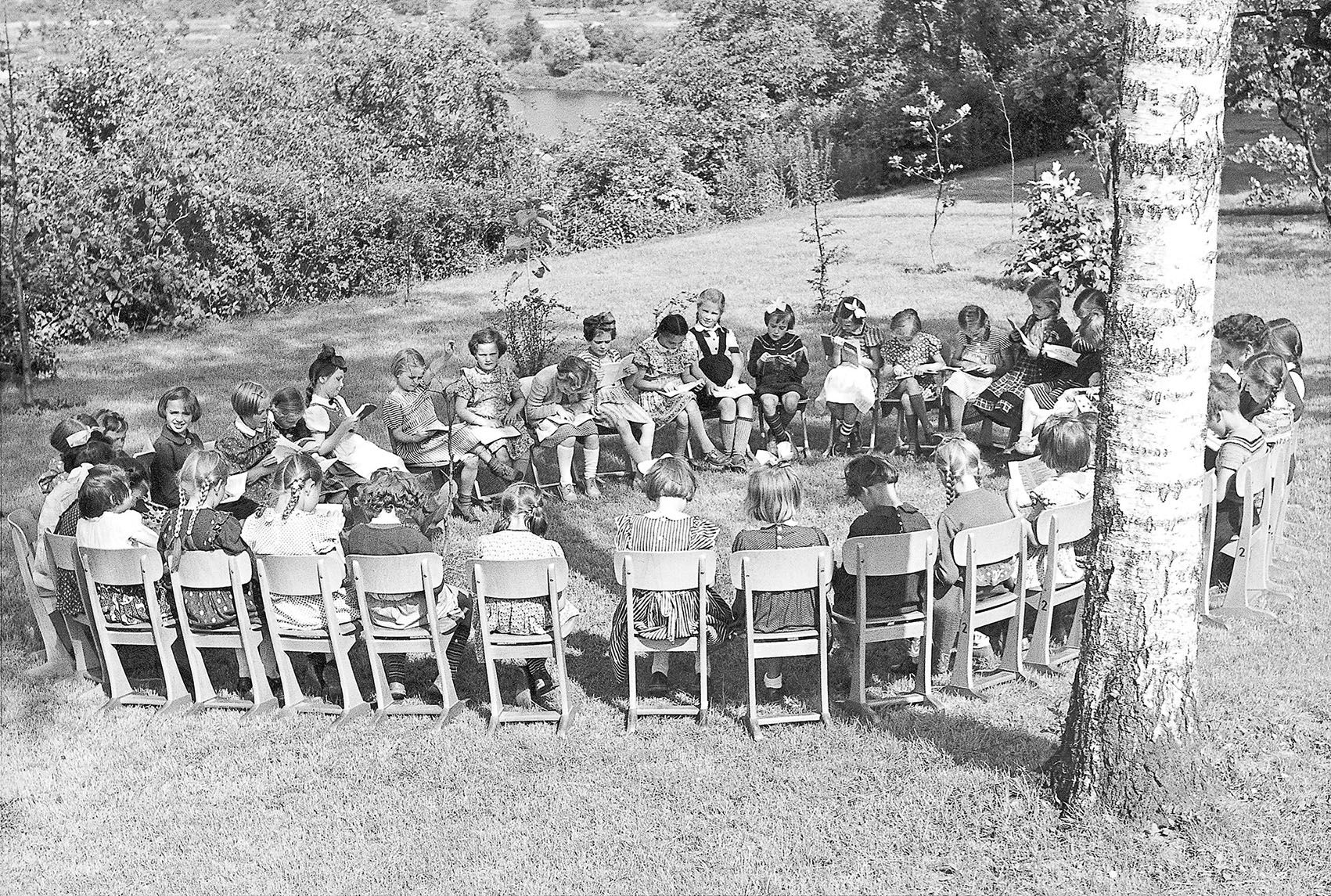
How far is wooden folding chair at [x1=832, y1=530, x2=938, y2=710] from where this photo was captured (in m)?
5.64

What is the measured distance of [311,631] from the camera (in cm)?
601

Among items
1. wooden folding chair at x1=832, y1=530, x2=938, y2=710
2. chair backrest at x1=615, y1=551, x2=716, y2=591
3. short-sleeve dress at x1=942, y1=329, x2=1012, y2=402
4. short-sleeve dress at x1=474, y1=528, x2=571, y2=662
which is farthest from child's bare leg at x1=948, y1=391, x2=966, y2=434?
short-sleeve dress at x1=474, y1=528, x2=571, y2=662

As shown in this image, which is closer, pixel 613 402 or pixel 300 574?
pixel 300 574

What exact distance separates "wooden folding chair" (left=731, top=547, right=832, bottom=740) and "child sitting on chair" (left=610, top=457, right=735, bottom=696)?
8.3 inches

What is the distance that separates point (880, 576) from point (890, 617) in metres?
0.18

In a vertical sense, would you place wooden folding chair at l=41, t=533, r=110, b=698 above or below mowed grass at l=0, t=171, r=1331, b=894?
above

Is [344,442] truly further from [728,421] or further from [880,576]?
[880,576]

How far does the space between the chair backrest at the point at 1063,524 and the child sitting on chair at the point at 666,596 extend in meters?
1.44

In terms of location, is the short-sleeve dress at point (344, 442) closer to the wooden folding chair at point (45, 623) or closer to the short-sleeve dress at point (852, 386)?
the wooden folding chair at point (45, 623)

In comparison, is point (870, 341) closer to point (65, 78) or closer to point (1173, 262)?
point (1173, 262)

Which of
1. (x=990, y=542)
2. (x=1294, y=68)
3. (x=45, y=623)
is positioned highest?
(x=1294, y=68)

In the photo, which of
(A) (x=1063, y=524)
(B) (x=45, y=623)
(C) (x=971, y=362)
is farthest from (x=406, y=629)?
(C) (x=971, y=362)

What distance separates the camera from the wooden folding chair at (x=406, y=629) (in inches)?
225

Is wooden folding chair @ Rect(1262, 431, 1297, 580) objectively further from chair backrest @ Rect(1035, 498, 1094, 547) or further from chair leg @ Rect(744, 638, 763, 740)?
chair leg @ Rect(744, 638, 763, 740)
